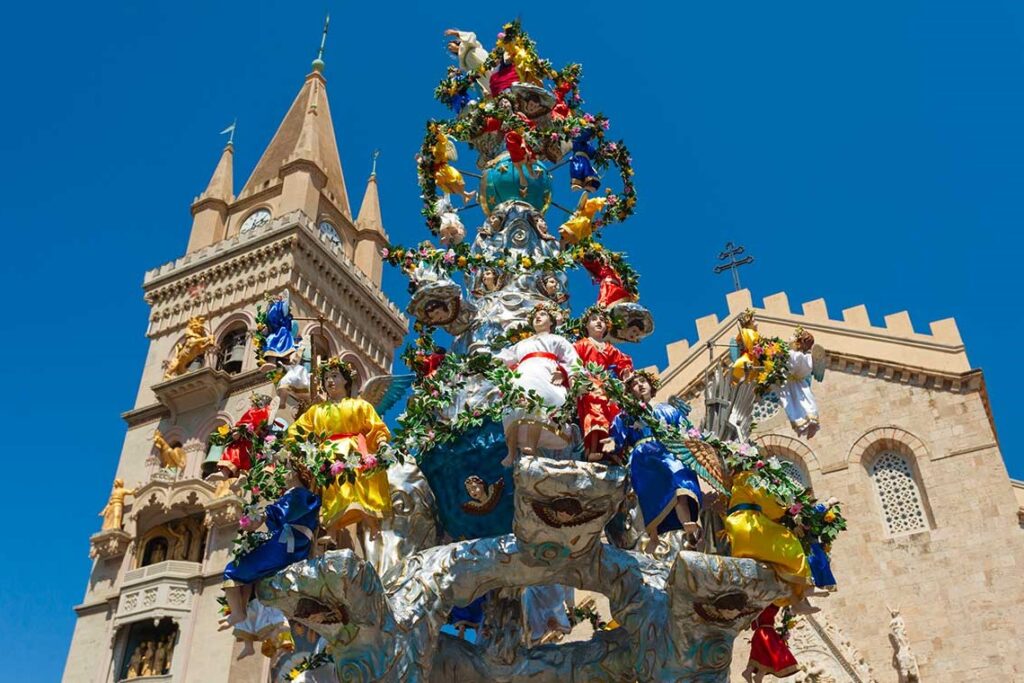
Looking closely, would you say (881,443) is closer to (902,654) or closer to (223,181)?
(902,654)

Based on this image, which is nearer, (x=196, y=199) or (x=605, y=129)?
(x=605, y=129)

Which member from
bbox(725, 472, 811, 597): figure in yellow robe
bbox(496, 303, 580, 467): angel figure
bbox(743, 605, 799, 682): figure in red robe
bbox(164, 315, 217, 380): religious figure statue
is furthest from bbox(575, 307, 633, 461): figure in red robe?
bbox(164, 315, 217, 380): religious figure statue

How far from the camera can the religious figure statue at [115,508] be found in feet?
103

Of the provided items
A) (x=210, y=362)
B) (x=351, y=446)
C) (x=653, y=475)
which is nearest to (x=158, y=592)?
(x=210, y=362)

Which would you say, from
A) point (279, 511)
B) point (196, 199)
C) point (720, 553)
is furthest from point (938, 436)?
point (196, 199)

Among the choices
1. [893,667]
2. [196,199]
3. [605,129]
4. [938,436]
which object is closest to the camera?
[605,129]

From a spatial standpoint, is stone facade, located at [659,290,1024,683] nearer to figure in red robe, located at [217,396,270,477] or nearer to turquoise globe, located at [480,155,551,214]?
turquoise globe, located at [480,155,551,214]

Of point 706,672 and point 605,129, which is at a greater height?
point 605,129

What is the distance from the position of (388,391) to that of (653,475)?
9.38 feet

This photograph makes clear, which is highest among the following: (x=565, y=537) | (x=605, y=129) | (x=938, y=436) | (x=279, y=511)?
(x=938, y=436)

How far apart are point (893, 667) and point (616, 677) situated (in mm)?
14685

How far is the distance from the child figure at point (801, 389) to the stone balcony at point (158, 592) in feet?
81.8

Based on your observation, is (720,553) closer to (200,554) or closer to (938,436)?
(938,436)

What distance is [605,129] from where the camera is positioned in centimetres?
1054
